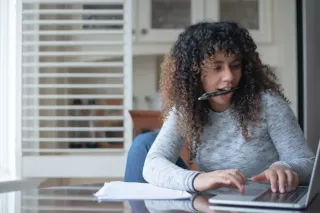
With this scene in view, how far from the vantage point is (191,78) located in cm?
131

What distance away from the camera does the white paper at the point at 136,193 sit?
996mm

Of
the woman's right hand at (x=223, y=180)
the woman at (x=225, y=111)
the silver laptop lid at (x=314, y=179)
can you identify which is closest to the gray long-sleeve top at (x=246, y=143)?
the woman at (x=225, y=111)

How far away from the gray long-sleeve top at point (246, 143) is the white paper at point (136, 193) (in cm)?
10

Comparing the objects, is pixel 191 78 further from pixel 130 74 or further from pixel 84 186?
pixel 130 74

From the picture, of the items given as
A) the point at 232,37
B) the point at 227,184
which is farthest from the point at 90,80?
the point at 227,184

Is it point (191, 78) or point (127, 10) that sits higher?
point (127, 10)

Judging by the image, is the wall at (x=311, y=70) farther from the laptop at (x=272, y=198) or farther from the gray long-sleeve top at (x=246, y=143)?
the laptop at (x=272, y=198)

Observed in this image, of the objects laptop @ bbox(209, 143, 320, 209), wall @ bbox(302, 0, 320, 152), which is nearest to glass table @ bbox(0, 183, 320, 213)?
laptop @ bbox(209, 143, 320, 209)

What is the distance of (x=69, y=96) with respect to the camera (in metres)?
2.54

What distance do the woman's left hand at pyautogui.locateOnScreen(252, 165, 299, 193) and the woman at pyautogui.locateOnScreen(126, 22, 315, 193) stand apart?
20 cm

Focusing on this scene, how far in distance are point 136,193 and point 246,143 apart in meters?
0.39

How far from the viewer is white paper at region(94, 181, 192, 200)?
996mm

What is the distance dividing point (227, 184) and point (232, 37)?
46 centimetres

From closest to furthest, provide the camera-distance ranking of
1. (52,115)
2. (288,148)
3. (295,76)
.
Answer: (288,148) < (52,115) < (295,76)
